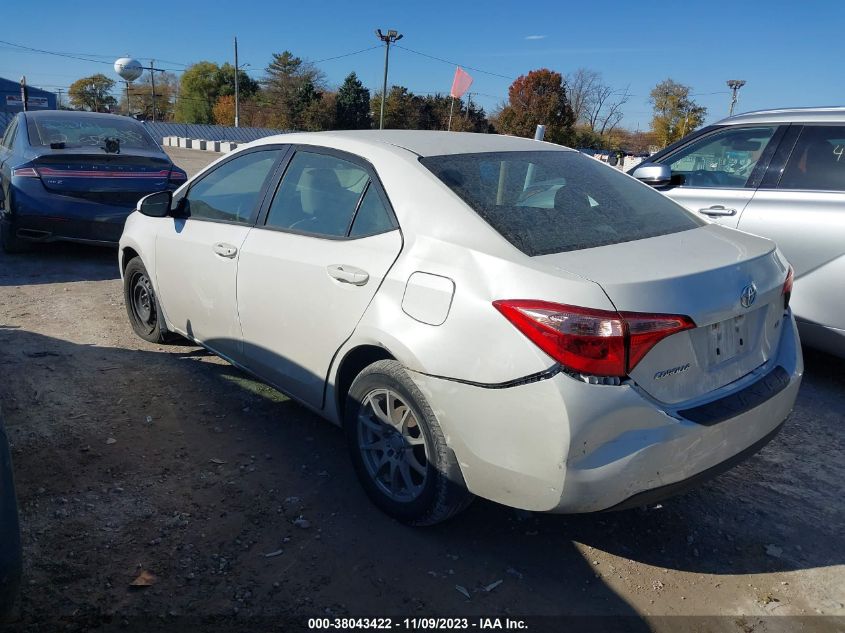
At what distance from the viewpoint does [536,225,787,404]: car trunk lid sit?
7.49ft

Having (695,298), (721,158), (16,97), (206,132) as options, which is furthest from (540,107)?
(695,298)

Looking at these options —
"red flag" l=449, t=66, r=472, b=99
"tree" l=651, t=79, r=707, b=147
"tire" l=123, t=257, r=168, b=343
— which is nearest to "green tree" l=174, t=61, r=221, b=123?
"tree" l=651, t=79, r=707, b=147

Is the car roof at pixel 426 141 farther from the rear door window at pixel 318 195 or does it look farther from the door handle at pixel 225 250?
the door handle at pixel 225 250

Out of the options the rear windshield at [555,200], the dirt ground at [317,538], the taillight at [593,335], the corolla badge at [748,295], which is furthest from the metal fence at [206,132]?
the taillight at [593,335]

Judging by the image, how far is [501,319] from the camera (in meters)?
2.31

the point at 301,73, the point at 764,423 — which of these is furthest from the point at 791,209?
the point at 301,73

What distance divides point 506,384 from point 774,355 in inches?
51.1

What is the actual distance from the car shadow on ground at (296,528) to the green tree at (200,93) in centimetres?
8260

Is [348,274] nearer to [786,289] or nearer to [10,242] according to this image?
[786,289]

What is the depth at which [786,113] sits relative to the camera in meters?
4.90

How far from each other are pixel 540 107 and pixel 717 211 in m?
68.8

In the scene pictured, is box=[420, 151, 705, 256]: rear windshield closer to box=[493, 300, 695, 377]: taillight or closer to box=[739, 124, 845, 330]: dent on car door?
box=[493, 300, 695, 377]: taillight

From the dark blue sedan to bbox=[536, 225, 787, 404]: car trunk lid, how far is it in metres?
5.91

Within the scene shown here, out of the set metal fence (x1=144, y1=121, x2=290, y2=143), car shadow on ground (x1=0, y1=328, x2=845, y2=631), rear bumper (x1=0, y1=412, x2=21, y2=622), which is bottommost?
metal fence (x1=144, y1=121, x2=290, y2=143)
